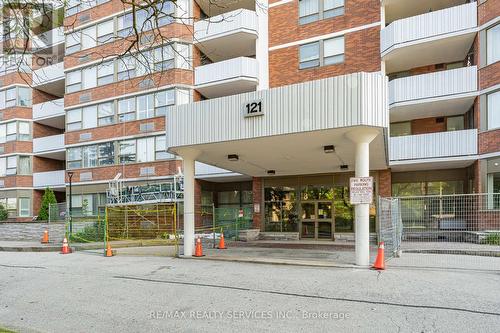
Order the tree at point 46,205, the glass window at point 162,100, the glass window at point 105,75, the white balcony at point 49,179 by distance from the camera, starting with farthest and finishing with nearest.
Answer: the white balcony at point 49,179 < the tree at point 46,205 < the glass window at point 105,75 < the glass window at point 162,100

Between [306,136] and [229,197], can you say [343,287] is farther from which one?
[229,197]

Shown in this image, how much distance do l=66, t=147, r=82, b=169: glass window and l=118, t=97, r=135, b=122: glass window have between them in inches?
172

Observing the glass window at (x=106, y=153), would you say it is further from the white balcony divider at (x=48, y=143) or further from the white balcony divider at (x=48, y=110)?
the white balcony divider at (x=48, y=110)

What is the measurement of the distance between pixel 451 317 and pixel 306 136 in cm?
652

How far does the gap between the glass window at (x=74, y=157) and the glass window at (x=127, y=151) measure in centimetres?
401

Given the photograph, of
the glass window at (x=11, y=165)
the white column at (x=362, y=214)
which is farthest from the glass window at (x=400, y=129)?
the glass window at (x=11, y=165)

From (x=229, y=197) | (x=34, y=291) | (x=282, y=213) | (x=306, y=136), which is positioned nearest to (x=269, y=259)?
(x=306, y=136)

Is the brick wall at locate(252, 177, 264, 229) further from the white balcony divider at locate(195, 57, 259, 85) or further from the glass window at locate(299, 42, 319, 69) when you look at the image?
the glass window at locate(299, 42, 319, 69)

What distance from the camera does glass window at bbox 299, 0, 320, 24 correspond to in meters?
22.3

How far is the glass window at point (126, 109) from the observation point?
84.8ft

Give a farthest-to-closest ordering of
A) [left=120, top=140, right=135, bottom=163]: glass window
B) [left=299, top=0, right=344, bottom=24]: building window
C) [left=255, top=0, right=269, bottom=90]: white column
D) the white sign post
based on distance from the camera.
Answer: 1. [left=120, top=140, right=135, bottom=163]: glass window
2. [left=255, top=0, right=269, bottom=90]: white column
3. [left=299, top=0, right=344, bottom=24]: building window
4. the white sign post

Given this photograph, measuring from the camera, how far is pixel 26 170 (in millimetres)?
32125

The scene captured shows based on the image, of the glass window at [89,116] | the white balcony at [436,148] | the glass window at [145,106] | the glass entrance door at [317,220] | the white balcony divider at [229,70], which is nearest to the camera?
the white balcony at [436,148]

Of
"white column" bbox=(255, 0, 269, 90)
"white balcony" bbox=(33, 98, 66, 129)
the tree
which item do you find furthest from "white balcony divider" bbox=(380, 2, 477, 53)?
the tree
